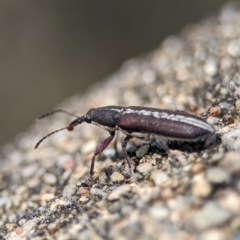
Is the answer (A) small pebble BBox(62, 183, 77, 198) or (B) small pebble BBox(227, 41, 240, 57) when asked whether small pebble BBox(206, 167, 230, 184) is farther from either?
(B) small pebble BBox(227, 41, 240, 57)

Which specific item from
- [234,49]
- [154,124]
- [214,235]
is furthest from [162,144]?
[234,49]

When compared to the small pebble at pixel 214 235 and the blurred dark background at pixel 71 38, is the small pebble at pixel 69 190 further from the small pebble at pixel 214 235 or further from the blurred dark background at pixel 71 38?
the blurred dark background at pixel 71 38

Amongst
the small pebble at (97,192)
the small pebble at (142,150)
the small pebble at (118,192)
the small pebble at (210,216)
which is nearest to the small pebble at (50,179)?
the small pebble at (97,192)

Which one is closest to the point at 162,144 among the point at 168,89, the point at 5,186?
the point at 168,89

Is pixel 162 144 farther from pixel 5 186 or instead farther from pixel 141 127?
pixel 5 186

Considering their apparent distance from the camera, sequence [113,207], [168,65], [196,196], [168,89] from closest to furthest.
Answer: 1. [196,196]
2. [113,207]
3. [168,89]
4. [168,65]
